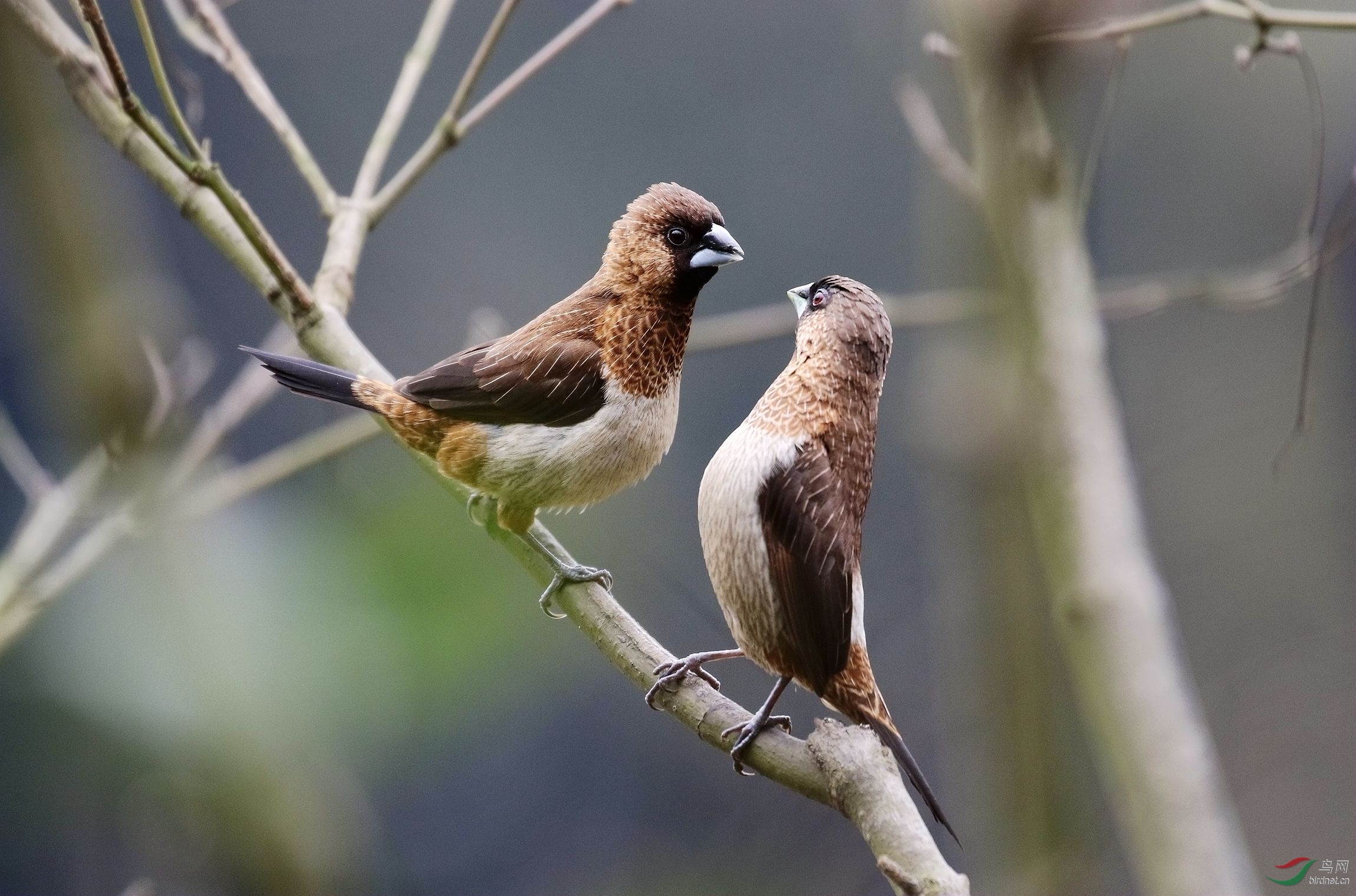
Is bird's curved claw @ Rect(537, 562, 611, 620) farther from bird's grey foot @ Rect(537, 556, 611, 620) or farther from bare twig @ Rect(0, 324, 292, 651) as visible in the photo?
bare twig @ Rect(0, 324, 292, 651)

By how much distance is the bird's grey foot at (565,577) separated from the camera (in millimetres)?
1055

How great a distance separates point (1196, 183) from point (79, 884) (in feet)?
11.5

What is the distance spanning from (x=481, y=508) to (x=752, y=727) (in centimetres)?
43

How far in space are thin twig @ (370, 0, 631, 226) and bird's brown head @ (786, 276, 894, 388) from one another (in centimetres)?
42

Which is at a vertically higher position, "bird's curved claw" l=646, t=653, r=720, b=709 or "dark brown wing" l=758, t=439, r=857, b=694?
"dark brown wing" l=758, t=439, r=857, b=694

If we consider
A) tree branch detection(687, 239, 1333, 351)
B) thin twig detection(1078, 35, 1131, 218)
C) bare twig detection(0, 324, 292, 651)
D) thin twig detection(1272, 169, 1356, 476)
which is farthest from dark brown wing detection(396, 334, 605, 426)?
bare twig detection(0, 324, 292, 651)

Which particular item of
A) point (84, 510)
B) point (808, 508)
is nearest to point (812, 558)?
point (808, 508)

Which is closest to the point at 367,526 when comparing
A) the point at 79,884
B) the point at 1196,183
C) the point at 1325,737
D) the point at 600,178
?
the point at 600,178

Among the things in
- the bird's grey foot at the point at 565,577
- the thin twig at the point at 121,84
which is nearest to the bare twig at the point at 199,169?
the thin twig at the point at 121,84

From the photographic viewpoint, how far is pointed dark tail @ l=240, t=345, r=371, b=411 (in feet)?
3.39

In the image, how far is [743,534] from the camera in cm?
87

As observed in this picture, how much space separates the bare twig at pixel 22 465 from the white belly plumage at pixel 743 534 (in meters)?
1.63

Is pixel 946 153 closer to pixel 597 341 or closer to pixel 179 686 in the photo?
pixel 597 341

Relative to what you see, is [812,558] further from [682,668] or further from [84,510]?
[84,510]
